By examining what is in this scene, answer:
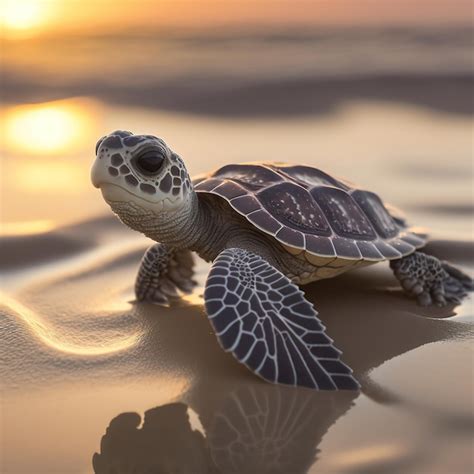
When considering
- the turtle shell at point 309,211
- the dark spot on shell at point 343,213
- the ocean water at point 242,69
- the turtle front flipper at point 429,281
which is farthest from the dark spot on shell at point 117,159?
the ocean water at point 242,69

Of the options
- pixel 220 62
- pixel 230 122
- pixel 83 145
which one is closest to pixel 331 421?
pixel 83 145

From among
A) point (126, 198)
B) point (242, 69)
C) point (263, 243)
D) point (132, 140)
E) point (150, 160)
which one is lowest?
point (263, 243)

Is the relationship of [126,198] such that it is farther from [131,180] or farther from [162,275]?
[162,275]

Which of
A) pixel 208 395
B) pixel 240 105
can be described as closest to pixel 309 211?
pixel 208 395

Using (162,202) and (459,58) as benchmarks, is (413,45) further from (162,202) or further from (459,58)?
(162,202)

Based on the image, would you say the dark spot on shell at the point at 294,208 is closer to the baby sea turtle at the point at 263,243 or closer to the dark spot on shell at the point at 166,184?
the baby sea turtle at the point at 263,243

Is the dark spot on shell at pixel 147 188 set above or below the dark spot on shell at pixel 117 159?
below

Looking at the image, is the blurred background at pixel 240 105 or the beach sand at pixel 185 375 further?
the blurred background at pixel 240 105
